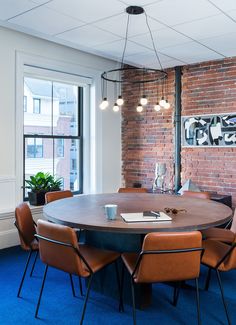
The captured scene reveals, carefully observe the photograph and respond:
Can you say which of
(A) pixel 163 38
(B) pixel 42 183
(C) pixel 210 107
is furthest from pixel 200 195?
(B) pixel 42 183

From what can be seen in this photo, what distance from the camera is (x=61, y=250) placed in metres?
2.50

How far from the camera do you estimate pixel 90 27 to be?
385 cm

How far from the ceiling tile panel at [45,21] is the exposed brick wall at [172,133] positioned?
2.38m

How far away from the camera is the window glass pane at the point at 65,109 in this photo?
5.42 metres

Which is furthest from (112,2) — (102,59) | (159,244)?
(102,59)

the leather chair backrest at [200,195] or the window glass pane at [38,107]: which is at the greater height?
the window glass pane at [38,107]

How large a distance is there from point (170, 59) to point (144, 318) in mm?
3796

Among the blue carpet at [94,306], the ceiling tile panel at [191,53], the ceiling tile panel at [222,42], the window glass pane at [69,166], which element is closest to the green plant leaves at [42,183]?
the window glass pane at [69,166]

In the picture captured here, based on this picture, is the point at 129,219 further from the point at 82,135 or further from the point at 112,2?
the point at 82,135

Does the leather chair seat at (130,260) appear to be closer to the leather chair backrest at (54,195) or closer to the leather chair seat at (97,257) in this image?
the leather chair seat at (97,257)

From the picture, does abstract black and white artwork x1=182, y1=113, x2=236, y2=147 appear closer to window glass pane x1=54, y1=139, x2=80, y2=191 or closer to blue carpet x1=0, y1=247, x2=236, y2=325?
window glass pane x1=54, y1=139, x2=80, y2=191

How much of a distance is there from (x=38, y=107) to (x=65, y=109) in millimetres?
541

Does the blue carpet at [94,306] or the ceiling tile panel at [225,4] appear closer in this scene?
the blue carpet at [94,306]

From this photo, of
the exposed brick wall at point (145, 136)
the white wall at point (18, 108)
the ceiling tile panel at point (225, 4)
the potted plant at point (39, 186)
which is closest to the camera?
the ceiling tile panel at point (225, 4)
